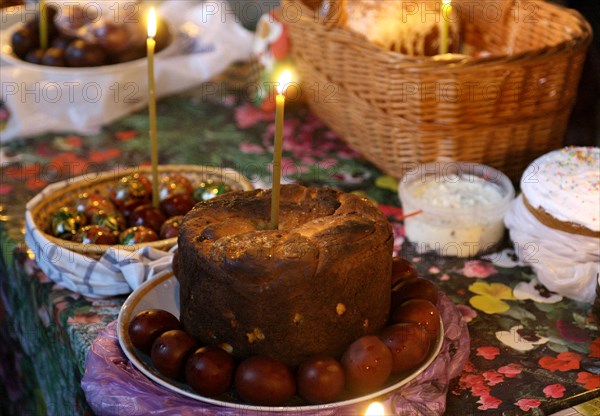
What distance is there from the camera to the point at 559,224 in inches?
42.4

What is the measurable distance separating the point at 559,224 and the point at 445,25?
0.43 metres

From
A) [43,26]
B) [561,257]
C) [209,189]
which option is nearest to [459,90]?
[561,257]

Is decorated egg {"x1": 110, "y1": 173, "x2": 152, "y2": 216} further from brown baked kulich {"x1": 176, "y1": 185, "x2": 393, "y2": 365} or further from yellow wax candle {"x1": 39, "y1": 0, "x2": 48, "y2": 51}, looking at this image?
yellow wax candle {"x1": 39, "y1": 0, "x2": 48, "y2": 51}

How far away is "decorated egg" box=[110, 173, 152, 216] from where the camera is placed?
1217mm

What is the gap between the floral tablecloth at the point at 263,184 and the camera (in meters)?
0.94

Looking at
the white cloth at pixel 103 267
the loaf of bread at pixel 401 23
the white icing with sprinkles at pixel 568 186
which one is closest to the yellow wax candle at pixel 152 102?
the white cloth at pixel 103 267

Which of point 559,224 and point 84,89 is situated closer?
point 559,224

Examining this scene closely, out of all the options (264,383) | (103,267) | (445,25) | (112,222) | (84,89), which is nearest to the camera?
(264,383)

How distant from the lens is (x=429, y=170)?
126cm

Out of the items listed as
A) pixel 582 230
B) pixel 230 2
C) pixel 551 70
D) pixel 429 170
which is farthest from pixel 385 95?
pixel 230 2

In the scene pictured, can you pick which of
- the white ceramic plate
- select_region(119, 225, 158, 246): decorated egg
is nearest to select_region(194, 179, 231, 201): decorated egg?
select_region(119, 225, 158, 246): decorated egg

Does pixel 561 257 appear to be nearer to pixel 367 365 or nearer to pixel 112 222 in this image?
pixel 367 365

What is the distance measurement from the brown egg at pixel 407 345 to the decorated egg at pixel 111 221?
18.7 inches

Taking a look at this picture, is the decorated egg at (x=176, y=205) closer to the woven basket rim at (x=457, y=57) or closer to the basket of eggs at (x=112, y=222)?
the basket of eggs at (x=112, y=222)
